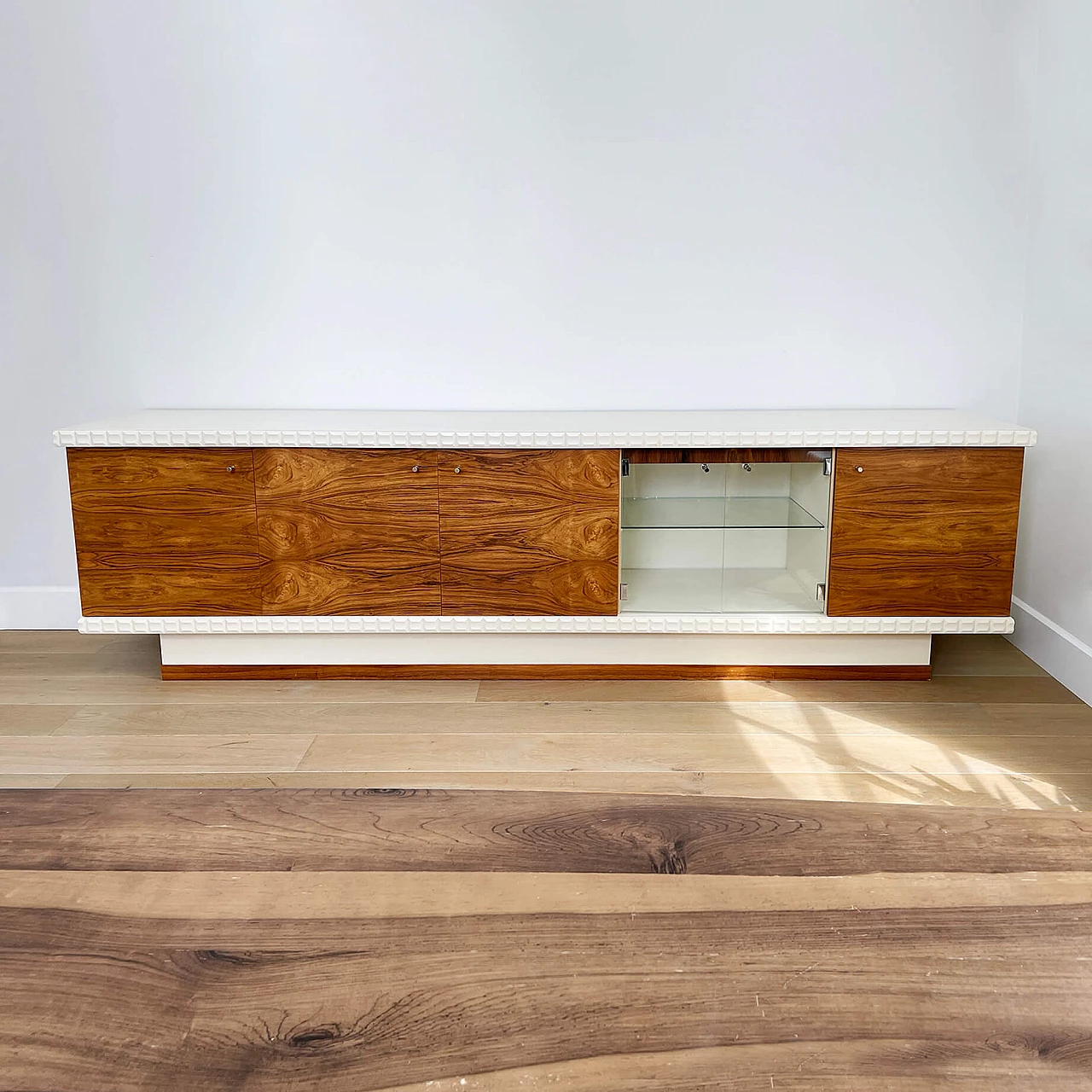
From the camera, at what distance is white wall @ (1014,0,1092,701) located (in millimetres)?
2611

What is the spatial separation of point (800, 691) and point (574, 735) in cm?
66

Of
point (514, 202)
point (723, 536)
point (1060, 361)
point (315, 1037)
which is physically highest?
point (514, 202)

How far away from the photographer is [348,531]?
2.63m

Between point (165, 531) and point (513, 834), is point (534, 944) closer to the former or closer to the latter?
point (513, 834)

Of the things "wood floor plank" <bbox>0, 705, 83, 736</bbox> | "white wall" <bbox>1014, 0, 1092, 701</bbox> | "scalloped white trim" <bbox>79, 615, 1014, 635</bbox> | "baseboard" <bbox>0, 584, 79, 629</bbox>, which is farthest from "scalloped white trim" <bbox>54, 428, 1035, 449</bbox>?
"baseboard" <bbox>0, 584, 79, 629</bbox>

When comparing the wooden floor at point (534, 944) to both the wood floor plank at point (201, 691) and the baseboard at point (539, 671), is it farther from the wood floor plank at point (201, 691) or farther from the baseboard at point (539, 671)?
the baseboard at point (539, 671)

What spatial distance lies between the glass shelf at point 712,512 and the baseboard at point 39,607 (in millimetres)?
1809

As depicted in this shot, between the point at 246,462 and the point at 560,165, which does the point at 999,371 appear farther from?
the point at 246,462

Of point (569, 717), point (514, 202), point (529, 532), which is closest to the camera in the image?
point (569, 717)

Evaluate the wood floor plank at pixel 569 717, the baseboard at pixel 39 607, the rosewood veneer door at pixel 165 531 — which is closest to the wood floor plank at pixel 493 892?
the wood floor plank at pixel 569 717

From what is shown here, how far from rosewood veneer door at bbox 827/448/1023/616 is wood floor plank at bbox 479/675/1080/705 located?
21 centimetres

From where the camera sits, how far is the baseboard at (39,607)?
3.20 m

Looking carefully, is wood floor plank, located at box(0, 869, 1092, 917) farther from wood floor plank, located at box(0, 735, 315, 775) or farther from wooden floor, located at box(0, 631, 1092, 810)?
wood floor plank, located at box(0, 735, 315, 775)

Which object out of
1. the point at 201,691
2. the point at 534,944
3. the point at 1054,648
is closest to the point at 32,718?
the point at 201,691
